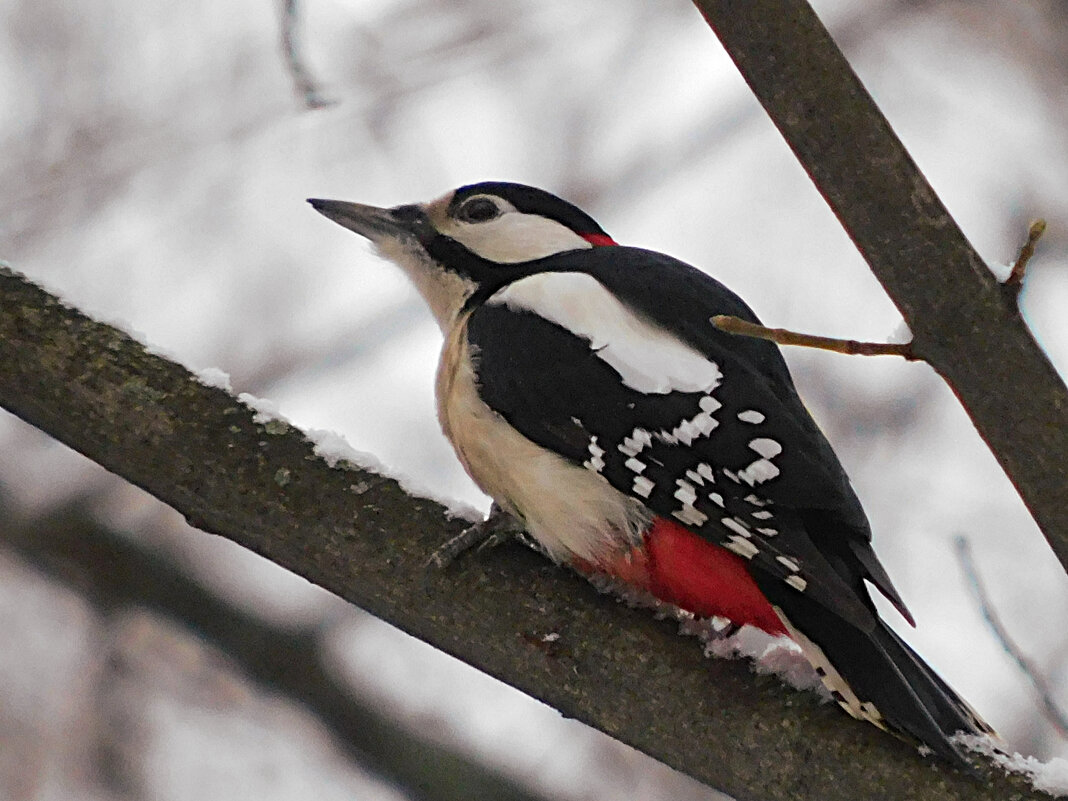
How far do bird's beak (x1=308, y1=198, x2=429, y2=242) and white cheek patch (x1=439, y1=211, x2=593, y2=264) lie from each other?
0.08 meters

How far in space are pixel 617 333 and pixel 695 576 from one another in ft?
1.73

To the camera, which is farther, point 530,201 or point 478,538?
point 530,201

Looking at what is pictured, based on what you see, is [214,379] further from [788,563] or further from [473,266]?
[788,563]

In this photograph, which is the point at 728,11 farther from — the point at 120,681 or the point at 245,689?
the point at 120,681

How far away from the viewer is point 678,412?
8.17ft

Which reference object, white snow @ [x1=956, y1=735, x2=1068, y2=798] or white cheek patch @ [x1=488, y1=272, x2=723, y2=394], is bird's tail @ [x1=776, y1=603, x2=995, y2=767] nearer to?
white snow @ [x1=956, y1=735, x2=1068, y2=798]

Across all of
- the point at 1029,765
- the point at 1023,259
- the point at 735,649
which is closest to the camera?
the point at 1023,259

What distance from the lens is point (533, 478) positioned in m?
2.67

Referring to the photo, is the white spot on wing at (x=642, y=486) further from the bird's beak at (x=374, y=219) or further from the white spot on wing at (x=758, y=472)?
the bird's beak at (x=374, y=219)

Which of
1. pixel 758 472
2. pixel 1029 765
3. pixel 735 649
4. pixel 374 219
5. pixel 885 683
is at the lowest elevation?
pixel 1029 765

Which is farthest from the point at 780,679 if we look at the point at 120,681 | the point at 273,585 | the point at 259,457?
the point at 120,681

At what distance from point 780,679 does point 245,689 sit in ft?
6.36

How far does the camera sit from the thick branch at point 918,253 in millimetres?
1858

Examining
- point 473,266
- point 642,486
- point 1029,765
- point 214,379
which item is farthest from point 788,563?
point 473,266
